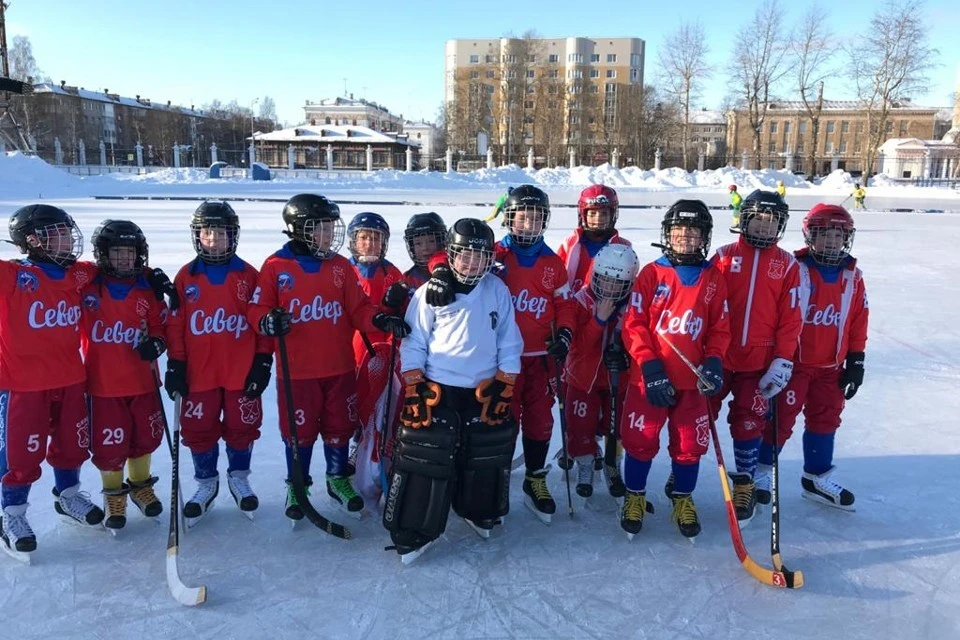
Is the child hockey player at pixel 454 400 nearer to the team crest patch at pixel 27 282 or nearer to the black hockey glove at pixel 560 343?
the black hockey glove at pixel 560 343

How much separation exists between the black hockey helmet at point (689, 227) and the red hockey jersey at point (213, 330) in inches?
76.6

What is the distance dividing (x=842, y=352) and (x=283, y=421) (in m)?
2.78

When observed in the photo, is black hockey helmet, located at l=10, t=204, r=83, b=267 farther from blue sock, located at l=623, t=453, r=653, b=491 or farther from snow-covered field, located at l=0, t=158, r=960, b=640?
blue sock, located at l=623, t=453, r=653, b=491

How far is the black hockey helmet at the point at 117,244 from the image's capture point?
2.83 m

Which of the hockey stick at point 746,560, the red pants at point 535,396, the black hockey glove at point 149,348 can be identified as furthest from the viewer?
the red pants at point 535,396

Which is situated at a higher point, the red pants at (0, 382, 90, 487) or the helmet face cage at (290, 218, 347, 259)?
the helmet face cage at (290, 218, 347, 259)

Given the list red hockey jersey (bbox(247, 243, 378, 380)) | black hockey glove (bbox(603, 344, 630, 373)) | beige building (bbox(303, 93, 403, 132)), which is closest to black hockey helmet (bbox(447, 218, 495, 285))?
red hockey jersey (bbox(247, 243, 378, 380))

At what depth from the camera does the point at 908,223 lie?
56.8ft

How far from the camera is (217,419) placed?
3.03 meters

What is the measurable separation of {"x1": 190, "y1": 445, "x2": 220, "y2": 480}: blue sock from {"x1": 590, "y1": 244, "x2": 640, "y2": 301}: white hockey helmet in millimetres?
2017

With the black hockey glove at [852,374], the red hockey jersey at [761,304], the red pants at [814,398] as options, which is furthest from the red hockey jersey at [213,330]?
the black hockey glove at [852,374]

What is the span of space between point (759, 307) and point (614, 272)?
70 centimetres

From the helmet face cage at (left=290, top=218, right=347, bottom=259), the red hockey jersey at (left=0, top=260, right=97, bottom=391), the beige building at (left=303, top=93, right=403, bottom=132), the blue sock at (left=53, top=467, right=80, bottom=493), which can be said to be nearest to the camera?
the red hockey jersey at (left=0, top=260, right=97, bottom=391)

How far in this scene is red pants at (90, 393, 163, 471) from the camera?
2.88m
